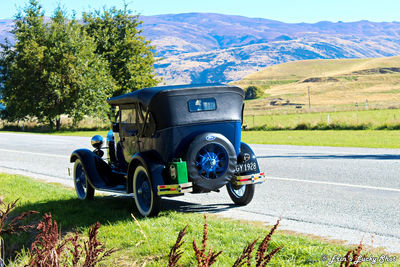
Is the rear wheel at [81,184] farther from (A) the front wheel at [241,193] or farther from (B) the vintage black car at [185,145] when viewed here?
(A) the front wheel at [241,193]

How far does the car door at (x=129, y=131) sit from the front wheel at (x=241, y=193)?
5.36 feet

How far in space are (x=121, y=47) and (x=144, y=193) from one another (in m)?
42.9

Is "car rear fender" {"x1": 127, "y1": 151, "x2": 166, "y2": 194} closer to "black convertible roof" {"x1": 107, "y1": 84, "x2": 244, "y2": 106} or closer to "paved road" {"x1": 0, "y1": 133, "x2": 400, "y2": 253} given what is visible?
"black convertible roof" {"x1": 107, "y1": 84, "x2": 244, "y2": 106}

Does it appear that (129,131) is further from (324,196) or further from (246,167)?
(324,196)

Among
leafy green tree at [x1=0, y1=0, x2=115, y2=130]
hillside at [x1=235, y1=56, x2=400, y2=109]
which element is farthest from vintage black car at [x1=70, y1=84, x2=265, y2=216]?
hillside at [x1=235, y1=56, x2=400, y2=109]

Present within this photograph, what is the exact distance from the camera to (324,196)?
25.5ft

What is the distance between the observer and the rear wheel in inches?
311

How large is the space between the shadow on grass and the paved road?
0.26 ft

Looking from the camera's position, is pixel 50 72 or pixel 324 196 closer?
pixel 324 196

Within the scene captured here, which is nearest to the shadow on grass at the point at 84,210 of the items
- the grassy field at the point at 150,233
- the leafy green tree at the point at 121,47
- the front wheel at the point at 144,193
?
the grassy field at the point at 150,233

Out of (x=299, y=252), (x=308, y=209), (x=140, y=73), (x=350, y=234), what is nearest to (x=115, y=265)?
(x=299, y=252)

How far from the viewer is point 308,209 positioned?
6.90m

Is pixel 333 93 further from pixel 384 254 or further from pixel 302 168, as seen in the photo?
pixel 384 254

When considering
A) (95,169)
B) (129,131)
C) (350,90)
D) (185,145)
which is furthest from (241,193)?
(350,90)
